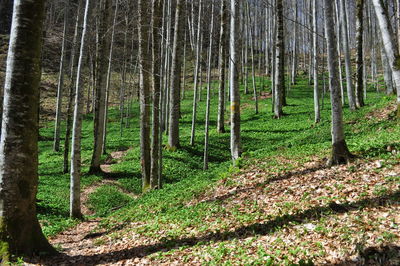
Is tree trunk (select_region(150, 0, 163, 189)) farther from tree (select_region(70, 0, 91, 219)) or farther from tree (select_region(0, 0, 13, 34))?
tree (select_region(0, 0, 13, 34))

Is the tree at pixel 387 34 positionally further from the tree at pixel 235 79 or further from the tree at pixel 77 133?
the tree at pixel 77 133

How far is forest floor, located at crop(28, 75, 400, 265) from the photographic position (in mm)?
4543

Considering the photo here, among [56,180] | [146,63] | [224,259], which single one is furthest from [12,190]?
[56,180]

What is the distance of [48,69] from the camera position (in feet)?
161

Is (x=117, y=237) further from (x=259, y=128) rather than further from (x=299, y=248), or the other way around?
(x=259, y=128)

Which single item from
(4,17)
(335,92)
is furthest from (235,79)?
(4,17)

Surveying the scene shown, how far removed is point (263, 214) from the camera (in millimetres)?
6309

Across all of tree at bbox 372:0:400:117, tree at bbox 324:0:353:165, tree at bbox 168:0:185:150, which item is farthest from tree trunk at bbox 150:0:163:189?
tree at bbox 372:0:400:117

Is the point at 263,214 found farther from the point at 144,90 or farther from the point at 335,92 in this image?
the point at 144,90

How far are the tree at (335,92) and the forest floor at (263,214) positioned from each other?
40cm

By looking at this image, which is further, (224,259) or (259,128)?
(259,128)

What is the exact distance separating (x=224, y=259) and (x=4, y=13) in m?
70.1

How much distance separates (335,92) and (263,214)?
3.58 metres

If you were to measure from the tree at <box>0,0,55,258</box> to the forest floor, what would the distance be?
33.5 inches
